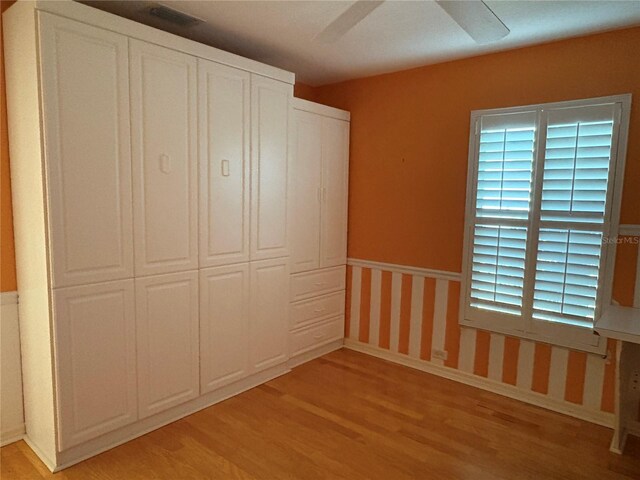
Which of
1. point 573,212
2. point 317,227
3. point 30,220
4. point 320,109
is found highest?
point 320,109

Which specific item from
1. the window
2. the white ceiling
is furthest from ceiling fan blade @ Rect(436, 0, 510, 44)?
the window

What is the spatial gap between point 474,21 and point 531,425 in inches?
96.2

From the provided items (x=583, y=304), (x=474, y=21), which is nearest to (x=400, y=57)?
(x=474, y=21)

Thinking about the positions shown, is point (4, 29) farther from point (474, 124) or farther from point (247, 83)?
point (474, 124)

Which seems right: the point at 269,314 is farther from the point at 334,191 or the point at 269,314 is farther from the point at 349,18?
the point at 349,18

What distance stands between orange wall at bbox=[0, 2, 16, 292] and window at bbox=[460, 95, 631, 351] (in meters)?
2.97

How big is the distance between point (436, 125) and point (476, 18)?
1.58 metres

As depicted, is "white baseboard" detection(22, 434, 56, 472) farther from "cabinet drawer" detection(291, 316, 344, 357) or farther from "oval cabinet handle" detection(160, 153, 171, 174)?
"cabinet drawer" detection(291, 316, 344, 357)

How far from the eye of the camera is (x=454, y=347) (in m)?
3.34

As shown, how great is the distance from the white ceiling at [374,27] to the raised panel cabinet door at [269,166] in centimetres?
32

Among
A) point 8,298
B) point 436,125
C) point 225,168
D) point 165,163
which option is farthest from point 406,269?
point 8,298

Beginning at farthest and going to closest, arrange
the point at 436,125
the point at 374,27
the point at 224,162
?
1. the point at 436,125
2. the point at 224,162
3. the point at 374,27

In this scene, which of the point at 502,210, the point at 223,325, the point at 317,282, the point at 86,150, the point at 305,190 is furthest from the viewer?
the point at 317,282

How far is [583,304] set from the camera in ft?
8.74
